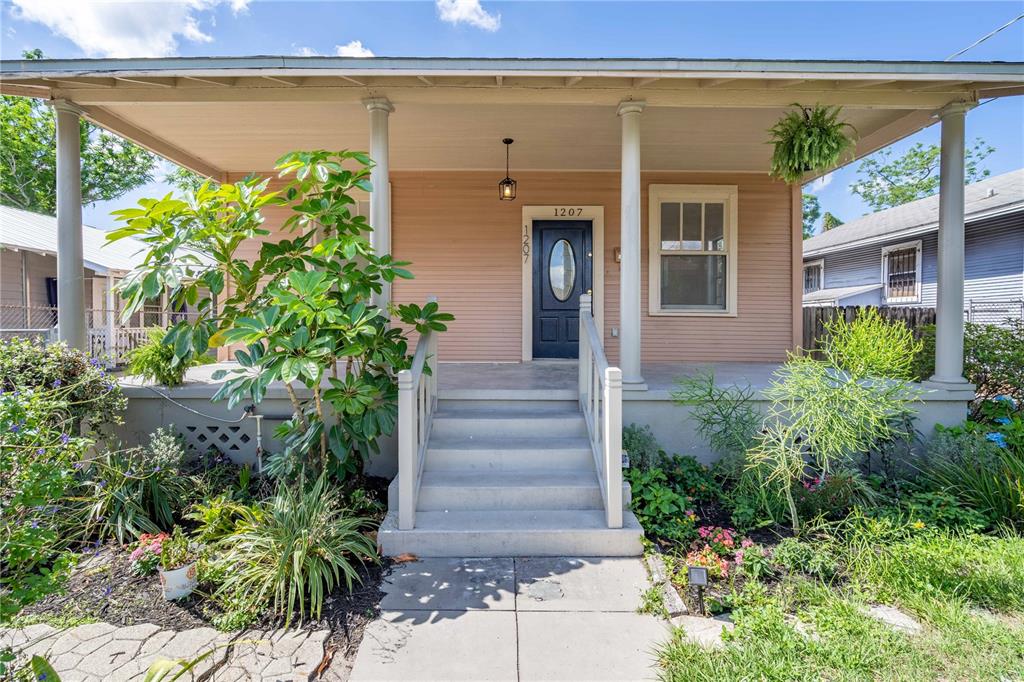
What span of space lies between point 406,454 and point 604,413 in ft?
4.15

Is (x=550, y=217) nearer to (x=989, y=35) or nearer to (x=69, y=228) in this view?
(x=69, y=228)

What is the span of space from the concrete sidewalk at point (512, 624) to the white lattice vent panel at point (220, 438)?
2.10 metres

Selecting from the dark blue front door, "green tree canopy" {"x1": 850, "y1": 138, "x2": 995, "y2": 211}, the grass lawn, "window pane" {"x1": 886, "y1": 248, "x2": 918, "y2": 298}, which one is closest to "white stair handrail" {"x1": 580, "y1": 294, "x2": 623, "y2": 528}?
the grass lawn

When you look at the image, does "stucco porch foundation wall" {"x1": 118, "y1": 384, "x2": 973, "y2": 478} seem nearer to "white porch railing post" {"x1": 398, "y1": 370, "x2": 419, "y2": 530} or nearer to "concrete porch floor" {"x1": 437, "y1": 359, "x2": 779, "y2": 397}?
"concrete porch floor" {"x1": 437, "y1": 359, "x2": 779, "y2": 397}

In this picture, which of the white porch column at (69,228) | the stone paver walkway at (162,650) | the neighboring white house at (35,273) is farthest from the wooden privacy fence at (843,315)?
the neighboring white house at (35,273)

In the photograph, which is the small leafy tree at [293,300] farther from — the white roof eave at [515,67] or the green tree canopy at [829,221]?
the green tree canopy at [829,221]

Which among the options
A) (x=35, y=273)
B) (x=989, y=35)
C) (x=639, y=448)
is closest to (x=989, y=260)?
(x=989, y=35)

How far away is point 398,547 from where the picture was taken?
9.78 feet

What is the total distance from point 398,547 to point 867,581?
8.40ft

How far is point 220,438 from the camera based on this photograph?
13.6 feet

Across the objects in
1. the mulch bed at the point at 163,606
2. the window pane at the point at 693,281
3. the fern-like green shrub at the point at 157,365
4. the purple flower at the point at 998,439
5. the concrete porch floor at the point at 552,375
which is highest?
the window pane at the point at 693,281

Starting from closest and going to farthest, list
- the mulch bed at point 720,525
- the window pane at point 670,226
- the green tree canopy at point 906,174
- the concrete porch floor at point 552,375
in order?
the mulch bed at point 720,525, the concrete porch floor at point 552,375, the window pane at point 670,226, the green tree canopy at point 906,174

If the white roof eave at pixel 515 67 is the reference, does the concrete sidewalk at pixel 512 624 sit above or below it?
below

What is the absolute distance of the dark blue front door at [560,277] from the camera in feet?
21.4
